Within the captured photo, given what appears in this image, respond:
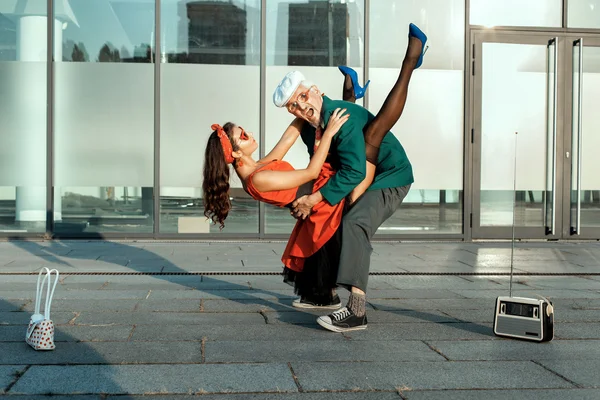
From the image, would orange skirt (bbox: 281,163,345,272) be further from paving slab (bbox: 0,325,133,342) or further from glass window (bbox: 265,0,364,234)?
glass window (bbox: 265,0,364,234)

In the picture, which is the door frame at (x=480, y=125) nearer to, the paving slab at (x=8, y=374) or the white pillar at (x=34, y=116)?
the white pillar at (x=34, y=116)

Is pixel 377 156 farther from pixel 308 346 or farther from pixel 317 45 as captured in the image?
pixel 317 45

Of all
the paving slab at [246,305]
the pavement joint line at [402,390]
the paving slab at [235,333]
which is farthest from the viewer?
the paving slab at [246,305]

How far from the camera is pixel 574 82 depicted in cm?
1120

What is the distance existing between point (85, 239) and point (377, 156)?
22.0 feet

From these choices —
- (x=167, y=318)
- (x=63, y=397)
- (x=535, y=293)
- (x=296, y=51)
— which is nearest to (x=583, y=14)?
(x=296, y=51)

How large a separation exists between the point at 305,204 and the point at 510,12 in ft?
24.1

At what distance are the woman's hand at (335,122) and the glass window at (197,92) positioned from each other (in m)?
6.13

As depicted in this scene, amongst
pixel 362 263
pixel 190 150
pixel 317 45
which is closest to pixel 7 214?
pixel 190 150

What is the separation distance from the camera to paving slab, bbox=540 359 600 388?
3539 millimetres

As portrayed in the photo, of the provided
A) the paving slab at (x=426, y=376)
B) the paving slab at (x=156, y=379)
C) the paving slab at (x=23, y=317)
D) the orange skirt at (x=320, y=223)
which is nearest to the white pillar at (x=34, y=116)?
the paving slab at (x=23, y=317)

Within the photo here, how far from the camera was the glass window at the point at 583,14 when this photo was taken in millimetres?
11219

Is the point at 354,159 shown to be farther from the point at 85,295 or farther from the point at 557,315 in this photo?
the point at 85,295

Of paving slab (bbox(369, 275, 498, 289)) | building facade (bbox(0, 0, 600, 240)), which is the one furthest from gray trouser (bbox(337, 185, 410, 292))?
building facade (bbox(0, 0, 600, 240))
